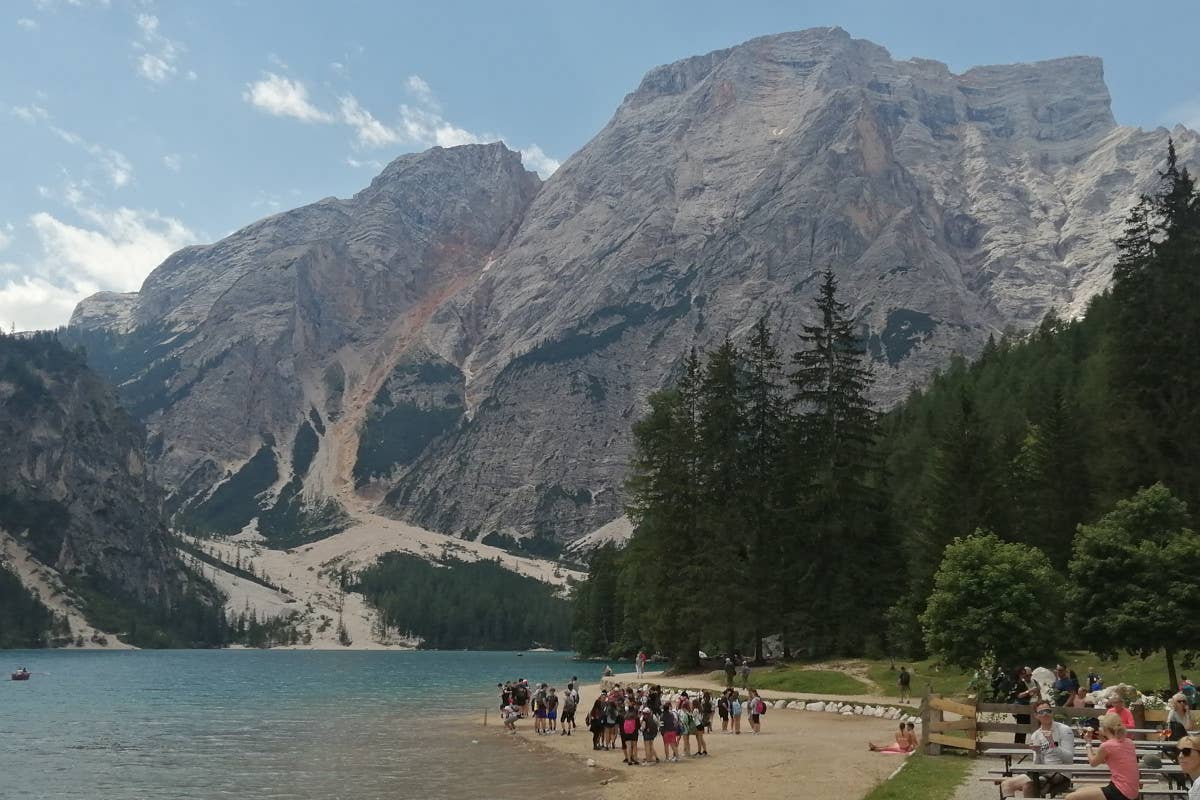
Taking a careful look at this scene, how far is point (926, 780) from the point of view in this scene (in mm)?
24000

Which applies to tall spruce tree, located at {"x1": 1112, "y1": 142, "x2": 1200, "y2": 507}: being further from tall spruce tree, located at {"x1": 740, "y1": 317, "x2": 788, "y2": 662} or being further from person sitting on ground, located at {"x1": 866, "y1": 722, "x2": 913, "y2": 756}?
person sitting on ground, located at {"x1": 866, "y1": 722, "x2": 913, "y2": 756}

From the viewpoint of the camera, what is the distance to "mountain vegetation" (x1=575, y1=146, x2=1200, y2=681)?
5844cm

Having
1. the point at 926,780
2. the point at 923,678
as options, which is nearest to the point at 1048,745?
the point at 926,780

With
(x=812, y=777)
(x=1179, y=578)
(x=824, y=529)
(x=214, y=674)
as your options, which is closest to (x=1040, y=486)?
(x=824, y=529)

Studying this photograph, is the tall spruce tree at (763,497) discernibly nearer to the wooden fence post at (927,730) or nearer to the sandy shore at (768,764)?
the sandy shore at (768,764)

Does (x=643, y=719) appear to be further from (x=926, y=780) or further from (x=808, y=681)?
(x=808, y=681)

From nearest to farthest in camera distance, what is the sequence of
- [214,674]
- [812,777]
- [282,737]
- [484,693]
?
[812,777] → [282,737] → [484,693] → [214,674]

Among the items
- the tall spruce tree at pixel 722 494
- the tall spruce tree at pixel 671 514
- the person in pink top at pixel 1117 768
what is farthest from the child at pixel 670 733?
the tall spruce tree at pixel 671 514

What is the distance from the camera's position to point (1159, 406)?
60.4 metres

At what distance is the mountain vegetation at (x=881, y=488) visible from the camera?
192ft

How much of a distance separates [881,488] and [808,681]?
20597 millimetres

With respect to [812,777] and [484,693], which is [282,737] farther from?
[484,693]

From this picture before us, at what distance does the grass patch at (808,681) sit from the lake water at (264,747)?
16849 mm

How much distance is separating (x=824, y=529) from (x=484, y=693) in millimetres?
37374
